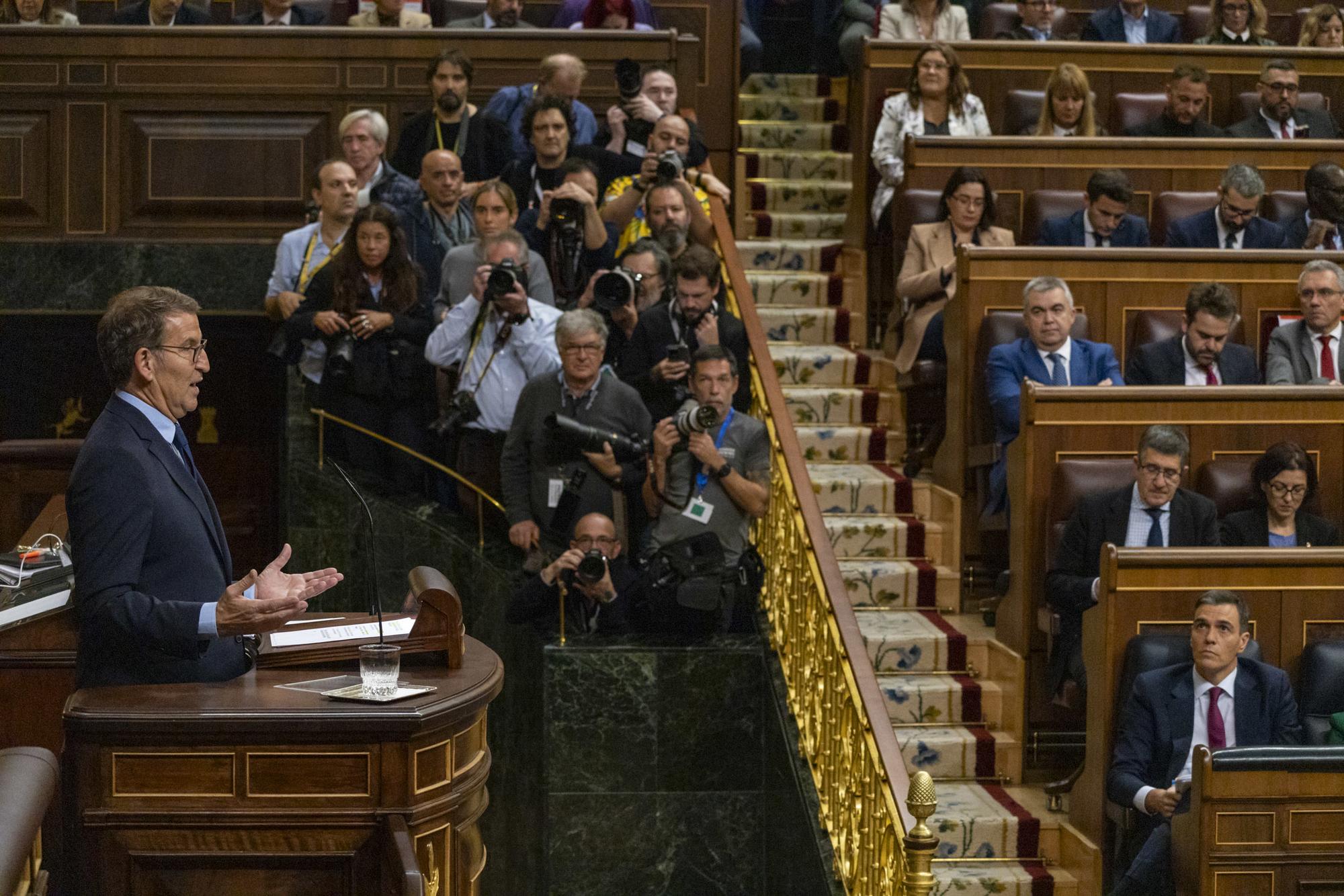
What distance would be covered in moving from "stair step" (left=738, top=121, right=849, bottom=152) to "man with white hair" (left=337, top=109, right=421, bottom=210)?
1.93 m

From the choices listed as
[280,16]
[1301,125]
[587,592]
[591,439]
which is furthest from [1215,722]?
[280,16]

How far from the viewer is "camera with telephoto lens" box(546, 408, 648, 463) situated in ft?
15.7

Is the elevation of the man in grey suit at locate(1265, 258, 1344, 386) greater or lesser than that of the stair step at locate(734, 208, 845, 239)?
lesser

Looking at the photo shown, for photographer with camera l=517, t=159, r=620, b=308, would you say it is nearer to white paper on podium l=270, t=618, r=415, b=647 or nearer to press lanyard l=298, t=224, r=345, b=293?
press lanyard l=298, t=224, r=345, b=293

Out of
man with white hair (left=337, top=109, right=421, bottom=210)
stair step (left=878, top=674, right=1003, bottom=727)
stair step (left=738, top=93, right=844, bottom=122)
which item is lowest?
stair step (left=878, top=674, right=1003, bottom=727)

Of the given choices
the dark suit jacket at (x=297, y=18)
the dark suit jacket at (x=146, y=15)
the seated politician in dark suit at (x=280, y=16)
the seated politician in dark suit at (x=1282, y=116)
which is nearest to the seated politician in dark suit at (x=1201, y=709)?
the seated politician in dark suit at (x=1282, y=116)

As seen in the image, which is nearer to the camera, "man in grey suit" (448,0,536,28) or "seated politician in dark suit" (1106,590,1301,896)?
"seated politician in dark suit" (1106,590,1301,896)

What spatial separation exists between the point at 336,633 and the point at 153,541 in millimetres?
333

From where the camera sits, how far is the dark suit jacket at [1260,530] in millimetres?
4609

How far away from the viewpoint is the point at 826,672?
4.42m

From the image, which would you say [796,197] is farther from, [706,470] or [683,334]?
[706,470]

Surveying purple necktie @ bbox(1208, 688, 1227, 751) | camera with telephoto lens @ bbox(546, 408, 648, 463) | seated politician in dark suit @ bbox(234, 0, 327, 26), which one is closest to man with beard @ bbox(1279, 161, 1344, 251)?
purple necktie @ bbox(1208, 688, 1227, 751)

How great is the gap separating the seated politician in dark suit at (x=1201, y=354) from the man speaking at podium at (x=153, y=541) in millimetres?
3239

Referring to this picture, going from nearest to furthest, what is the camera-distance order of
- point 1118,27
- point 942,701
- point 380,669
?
point 380,669
point 942,701
point 1118,27
